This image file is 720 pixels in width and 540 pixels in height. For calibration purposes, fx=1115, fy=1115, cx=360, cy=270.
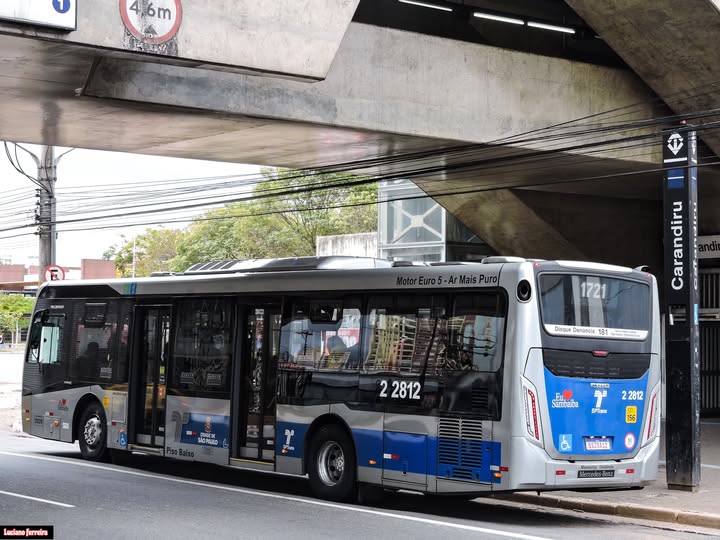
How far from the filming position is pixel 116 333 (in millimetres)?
18547

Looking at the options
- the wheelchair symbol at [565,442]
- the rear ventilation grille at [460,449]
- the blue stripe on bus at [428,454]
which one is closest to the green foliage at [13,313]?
the blue stripe on bus at [428,454]

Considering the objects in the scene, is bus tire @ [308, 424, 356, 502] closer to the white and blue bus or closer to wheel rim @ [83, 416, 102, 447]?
the white and blue bus

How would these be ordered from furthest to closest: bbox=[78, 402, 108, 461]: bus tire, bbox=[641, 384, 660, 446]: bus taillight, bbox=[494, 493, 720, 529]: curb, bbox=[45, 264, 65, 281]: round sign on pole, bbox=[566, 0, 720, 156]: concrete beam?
bbox=[45, 264, 65, 281]: round sign on pole, bbox=[78, 402, 108, 461]: bus tire, bbox=[566, 0, 720, 156]: concrete beam, bbox=[641, 384, 660, 446]: bus taillight, bbox=[494, 493, 720, 529]: curb

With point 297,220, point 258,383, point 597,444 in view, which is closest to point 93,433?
point 258,383

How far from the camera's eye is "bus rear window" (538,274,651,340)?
42.0ft

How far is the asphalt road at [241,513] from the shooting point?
38.1 feet

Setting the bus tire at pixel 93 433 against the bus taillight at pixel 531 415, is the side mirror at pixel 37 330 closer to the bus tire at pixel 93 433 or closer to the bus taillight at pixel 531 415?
the bus tire at pixel 93 433

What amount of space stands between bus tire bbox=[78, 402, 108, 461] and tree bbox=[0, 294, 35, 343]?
72246 millimetres

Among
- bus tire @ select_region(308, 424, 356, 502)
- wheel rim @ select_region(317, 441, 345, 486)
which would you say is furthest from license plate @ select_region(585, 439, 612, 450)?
wheel rim @ select_region(317, 441, 345, 486)

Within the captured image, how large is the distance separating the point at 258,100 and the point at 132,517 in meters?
6.70

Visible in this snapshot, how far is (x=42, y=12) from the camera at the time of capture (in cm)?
1255

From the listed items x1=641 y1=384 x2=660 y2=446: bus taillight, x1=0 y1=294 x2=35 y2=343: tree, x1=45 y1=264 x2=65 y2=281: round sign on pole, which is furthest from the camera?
x1=0 y1=294 x2=35 y2=343: tree

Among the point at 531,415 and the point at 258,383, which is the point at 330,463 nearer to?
the point at 258,383

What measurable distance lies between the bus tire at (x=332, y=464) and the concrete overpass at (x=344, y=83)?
190 inches
